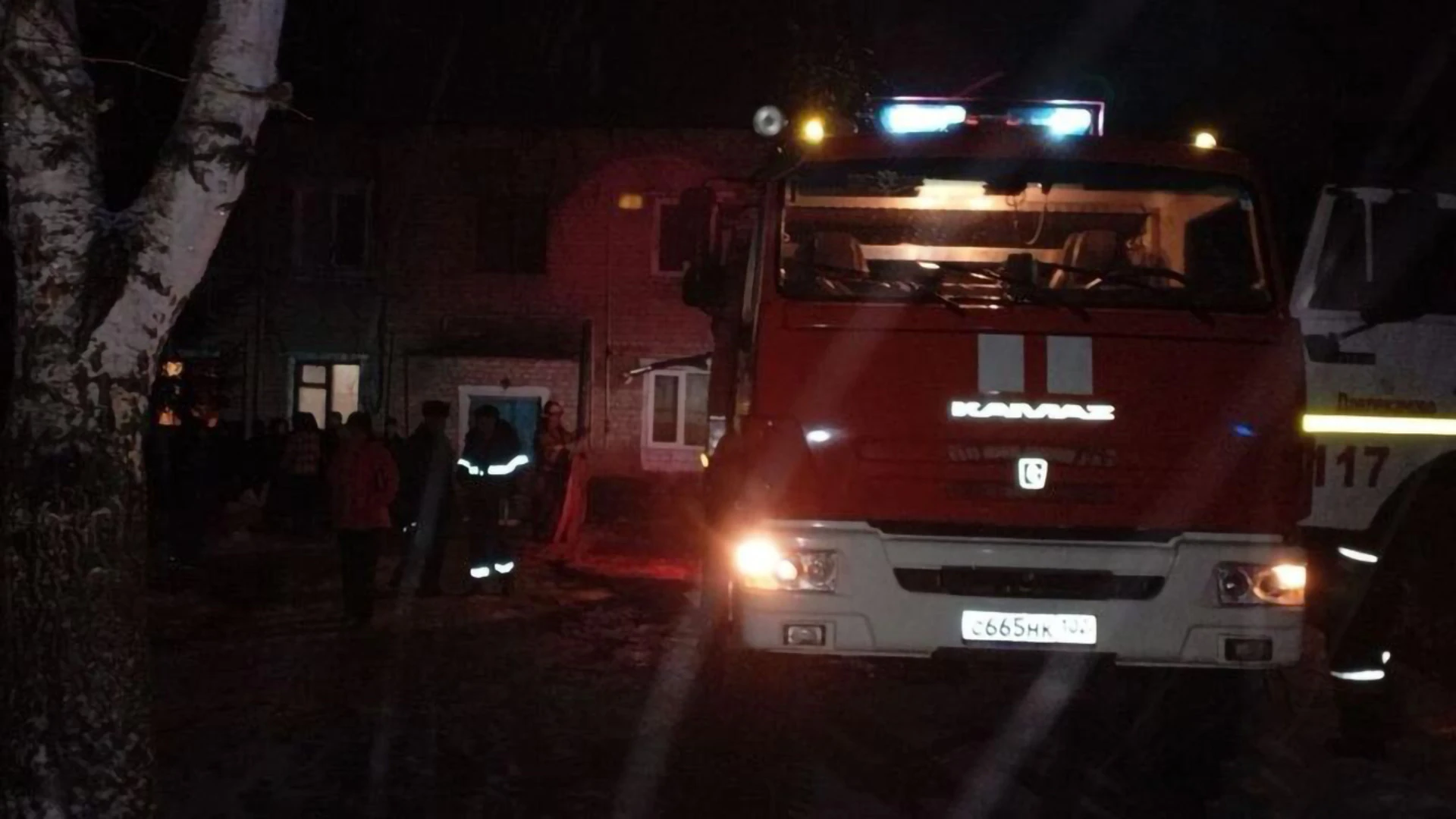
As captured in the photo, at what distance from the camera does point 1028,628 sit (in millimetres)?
6539

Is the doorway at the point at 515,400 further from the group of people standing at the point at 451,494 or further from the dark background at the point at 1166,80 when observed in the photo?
the group of people standing at the point at 451,494

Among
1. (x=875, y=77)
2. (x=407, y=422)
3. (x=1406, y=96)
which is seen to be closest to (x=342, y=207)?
(x=407, y=422)

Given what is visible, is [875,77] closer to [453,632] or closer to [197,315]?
[453,632]

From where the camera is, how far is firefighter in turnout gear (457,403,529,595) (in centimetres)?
1304

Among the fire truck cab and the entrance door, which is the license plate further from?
the entrance door

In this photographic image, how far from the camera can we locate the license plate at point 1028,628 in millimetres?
6523

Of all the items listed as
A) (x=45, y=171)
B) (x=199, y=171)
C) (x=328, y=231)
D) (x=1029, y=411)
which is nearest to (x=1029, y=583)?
(x=1029, y=411)

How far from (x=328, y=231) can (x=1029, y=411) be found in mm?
20657

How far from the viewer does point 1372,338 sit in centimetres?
793

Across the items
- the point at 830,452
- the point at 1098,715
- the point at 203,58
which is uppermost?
the point at 203,58

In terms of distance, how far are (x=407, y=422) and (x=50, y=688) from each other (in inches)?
805

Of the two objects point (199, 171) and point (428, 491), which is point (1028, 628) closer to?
point (199, 171)

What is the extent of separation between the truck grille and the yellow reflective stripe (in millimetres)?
1864

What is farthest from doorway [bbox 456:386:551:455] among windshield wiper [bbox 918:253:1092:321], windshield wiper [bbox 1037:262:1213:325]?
windshield wiper [bbox 1037:262:1213:325]
